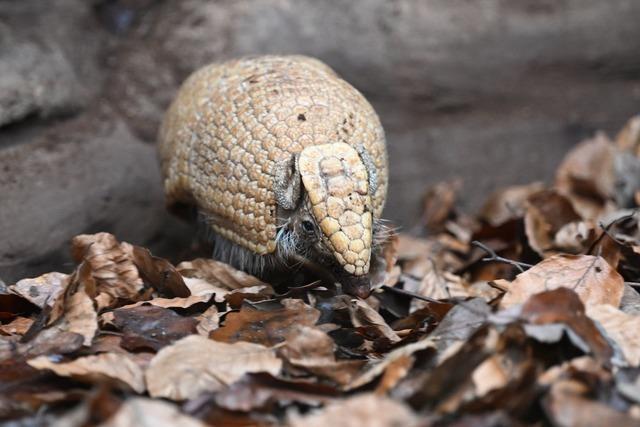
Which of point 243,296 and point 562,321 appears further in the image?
point 243,296

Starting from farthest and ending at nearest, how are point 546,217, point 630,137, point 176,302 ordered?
1. point 630,137
2. point 546,217
3. point 176,302

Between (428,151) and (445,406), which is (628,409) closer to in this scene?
(445,406)

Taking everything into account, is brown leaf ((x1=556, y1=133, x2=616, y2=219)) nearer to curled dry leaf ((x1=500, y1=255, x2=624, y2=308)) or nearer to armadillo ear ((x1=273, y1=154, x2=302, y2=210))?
curled dry leaf ((x1=500, y1=255, x2=624, y2=308))

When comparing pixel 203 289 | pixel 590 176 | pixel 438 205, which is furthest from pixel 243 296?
pixel 590 176

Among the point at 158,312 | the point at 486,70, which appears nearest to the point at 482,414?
the point at 158,312

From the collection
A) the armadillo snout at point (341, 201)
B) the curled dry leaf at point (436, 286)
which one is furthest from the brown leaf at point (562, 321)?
the curled dry leaf at point (436, 286)

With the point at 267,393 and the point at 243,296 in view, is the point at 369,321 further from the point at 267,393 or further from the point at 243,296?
the point at 267,393
